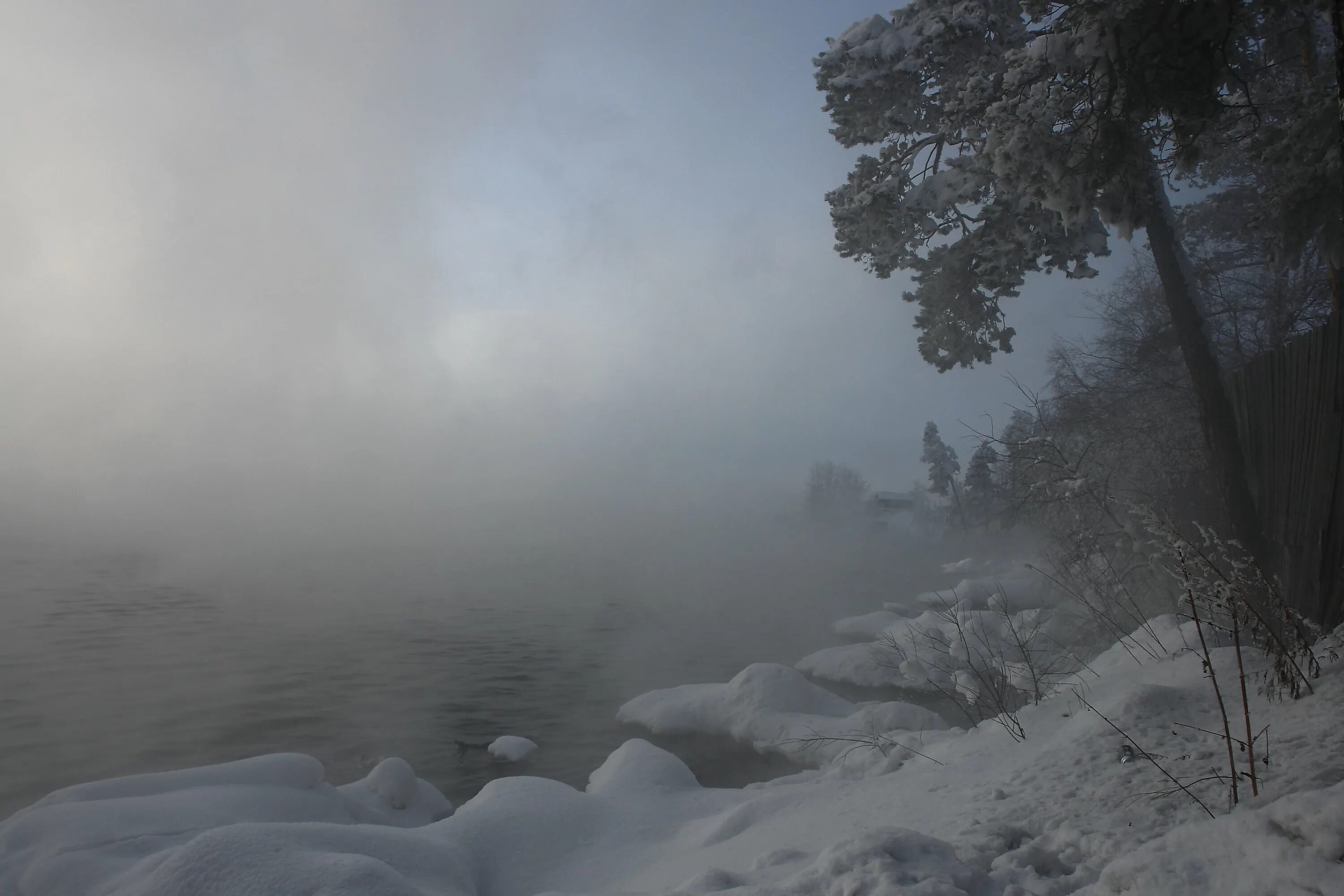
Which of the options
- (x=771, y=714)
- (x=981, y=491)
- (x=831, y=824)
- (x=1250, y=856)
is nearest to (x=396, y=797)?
(x=831, y=824)

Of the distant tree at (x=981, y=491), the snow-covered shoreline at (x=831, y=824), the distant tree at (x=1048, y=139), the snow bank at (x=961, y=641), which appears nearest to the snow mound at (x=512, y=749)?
the snow-covered shoreline at (x=831, y=824)

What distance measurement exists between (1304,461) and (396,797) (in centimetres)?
1068

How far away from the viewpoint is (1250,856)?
7.52 feet

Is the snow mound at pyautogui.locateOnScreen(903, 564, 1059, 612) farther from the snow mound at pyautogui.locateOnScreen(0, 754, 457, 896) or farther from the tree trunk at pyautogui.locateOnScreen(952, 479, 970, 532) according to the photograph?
the tree trunk at pyautogui.locateOnScreen(952, 479, 970, 532)

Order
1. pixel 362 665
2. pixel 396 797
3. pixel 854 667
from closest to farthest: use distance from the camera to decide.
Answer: pixel 396 797 → pixel 854 667 → pixel 362 665

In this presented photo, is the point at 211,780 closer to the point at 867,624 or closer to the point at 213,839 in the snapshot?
the point at 213,839

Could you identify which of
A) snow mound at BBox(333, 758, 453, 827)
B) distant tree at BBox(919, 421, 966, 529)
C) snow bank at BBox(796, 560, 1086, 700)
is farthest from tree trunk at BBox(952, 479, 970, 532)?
snow mound at BBox(333, 758, 453, 827)

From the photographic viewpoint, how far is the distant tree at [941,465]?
70.0 m

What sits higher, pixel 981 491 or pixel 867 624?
pixel 981 491

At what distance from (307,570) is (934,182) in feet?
222

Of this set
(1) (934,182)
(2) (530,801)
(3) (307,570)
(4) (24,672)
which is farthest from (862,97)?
(3) (307,570)

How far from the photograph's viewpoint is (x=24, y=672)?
22.7 meters

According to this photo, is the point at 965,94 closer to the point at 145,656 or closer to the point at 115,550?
the point at 145,656

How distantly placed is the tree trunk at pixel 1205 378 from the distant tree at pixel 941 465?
6454 centimetres
